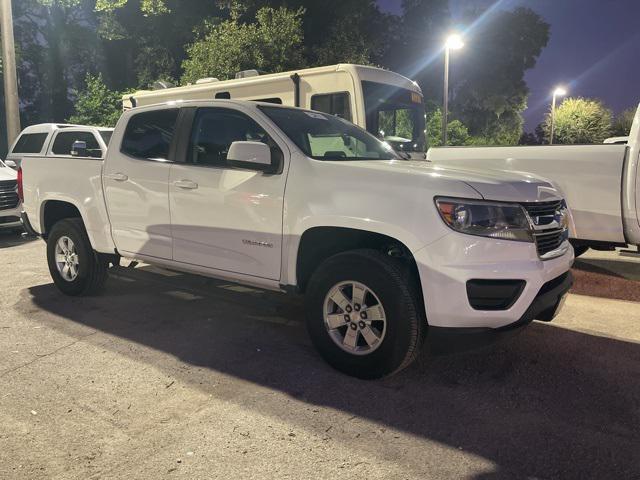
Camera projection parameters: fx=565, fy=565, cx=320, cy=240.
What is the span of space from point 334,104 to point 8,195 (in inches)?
230

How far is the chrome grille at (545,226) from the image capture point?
353 cm

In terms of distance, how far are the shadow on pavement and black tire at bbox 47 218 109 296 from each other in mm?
236

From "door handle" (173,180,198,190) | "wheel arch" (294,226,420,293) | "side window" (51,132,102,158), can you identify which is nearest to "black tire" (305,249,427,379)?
"wheel arch" (294,226,420,293)

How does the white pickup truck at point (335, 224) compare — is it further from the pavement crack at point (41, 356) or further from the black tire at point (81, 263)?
the pavement crack at point (41, 356)

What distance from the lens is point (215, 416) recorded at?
3.28m

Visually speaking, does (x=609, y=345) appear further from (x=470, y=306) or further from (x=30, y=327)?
(x=30, y=327)

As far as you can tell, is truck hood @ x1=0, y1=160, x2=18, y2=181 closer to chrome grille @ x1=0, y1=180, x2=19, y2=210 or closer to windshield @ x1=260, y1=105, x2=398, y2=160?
chrome grille @ x1=0, y1=180, x2=19, y2=210

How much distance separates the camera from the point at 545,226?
3.63 metres

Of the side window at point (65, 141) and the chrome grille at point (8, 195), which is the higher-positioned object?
the side window at point (65, 141)

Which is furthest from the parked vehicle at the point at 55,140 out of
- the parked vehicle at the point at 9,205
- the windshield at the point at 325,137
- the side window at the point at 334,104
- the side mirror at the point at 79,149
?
the windshield at the point at 325,137

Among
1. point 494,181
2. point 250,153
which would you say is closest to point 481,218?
point 494,181

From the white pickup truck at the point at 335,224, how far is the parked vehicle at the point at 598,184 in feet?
7.49

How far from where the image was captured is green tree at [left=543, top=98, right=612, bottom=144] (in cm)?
3772

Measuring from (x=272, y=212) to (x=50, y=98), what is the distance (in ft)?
101
